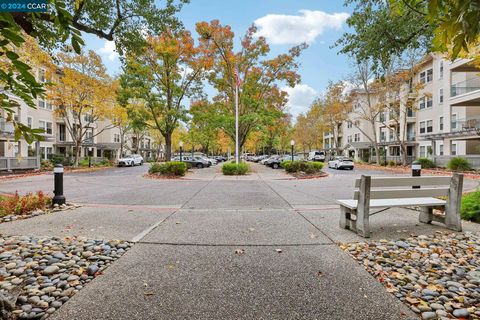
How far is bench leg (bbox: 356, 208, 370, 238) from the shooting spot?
4.91m

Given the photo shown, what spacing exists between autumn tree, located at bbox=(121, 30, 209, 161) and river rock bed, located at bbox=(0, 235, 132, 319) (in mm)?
19198

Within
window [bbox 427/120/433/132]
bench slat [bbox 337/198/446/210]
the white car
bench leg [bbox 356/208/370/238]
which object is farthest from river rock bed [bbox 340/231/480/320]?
the white car

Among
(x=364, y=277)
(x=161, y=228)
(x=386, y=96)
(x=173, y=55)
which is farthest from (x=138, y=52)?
(x=386, y=96)

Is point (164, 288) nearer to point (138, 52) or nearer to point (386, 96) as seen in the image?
point (138, 52)

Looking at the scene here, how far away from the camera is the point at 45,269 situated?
3.45 m

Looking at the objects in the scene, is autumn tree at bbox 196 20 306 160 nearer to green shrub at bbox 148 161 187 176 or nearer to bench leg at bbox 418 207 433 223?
green shrub at bbox 148 161 187 176

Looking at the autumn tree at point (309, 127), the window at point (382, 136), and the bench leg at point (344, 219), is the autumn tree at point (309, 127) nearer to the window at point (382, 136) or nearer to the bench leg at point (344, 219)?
the window at point (382, 136)

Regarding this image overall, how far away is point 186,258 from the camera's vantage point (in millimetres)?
3926

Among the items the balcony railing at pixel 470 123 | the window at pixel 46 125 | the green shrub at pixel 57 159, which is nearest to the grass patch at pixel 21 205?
the balcony railing at pixel 470 123

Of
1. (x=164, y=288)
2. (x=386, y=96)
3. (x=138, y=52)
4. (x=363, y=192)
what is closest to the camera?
(x=164, y=288)

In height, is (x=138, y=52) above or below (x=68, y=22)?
above

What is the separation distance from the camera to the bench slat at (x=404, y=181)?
507 centimetres

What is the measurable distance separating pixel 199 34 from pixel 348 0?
20.2 meters

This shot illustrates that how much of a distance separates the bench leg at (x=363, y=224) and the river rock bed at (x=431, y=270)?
0.27 metres
